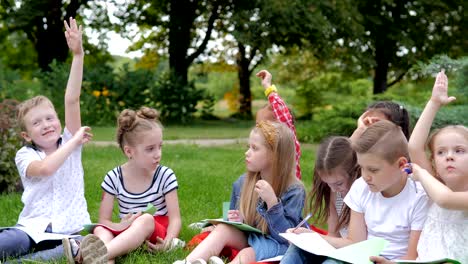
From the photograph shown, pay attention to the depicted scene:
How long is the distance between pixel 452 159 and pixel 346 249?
0.65 metres

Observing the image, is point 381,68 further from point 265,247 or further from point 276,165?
point 265,247

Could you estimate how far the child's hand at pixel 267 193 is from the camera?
3.64 meters

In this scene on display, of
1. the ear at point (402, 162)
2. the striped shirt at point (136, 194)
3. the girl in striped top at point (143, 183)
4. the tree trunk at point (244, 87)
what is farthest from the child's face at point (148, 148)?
the tree trunk at point (244, 87)

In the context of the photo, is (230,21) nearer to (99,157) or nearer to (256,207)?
(99,157)

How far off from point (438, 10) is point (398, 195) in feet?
60.0

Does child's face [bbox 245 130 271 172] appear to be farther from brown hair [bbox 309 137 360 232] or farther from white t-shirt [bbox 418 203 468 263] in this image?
white t-shirt [bbox 418 203 468 263]

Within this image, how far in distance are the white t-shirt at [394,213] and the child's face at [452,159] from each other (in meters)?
0.21

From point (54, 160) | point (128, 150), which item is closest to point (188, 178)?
point (128, 150)

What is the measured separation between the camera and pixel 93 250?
3479mm

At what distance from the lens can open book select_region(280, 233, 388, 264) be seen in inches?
120

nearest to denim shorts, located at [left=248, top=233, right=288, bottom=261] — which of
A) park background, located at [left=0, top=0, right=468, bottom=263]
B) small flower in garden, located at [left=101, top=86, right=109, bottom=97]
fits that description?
park background, located at [left=0, top=0, right=468, bottom=263]

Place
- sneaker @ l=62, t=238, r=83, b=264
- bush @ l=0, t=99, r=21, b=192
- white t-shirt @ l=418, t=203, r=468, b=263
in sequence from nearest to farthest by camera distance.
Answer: white t-shirt @ l=418, t=203, r=468, b=263
sneaker @ l=62, t=238, r=83, b=264
bush @ l=0, t=99, r=21, b=192

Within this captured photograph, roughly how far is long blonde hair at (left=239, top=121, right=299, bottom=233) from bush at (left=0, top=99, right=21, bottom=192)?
3341 millimetres

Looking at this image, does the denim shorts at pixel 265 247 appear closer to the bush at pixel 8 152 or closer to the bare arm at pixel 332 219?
the bare arm at pixel 332 219
